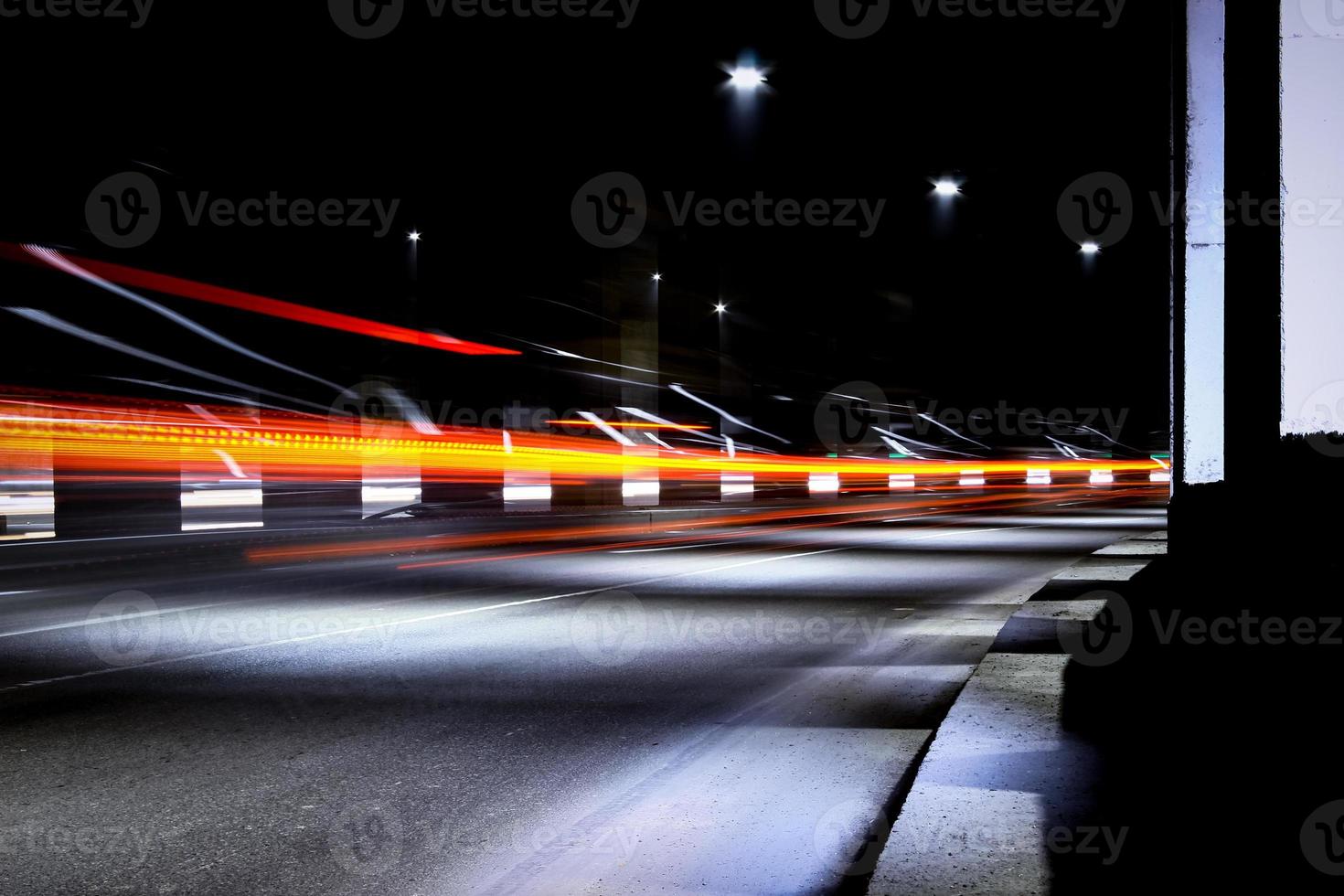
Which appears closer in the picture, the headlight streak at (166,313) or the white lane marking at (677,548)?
the white lane marking at (677,548)

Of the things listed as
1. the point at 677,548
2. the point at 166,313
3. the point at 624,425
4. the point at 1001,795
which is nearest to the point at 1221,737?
the point at 1001,795

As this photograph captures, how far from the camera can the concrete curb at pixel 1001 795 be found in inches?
145

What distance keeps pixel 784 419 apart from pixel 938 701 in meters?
39.1

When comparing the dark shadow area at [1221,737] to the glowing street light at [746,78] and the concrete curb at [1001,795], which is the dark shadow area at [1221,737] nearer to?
the concrete curb at [1001,795]

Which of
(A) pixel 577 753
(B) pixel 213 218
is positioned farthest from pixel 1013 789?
(B) pixel 213 218

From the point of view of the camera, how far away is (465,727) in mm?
6188

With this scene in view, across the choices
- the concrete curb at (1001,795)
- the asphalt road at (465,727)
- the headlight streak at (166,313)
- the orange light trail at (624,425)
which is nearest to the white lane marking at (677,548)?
the asphalt road at (465,727)

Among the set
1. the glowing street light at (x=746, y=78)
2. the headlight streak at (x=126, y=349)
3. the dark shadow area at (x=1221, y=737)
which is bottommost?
the dark shadow area at (x=1221, y=737)

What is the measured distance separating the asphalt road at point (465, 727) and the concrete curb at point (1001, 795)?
0.99 ft

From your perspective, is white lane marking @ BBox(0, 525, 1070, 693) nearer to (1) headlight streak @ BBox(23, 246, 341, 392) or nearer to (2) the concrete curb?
(2) the concrete curb

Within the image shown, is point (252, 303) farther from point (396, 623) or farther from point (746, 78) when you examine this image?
point (396, 623)

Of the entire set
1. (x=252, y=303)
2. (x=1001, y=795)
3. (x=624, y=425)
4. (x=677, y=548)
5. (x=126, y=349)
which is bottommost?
(x=677, y=548)

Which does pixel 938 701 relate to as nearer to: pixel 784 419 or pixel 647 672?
pixel 647 672

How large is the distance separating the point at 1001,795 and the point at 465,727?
2933mm
